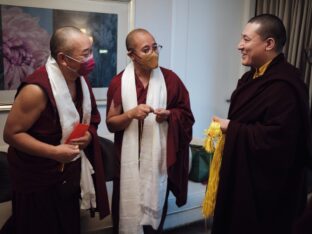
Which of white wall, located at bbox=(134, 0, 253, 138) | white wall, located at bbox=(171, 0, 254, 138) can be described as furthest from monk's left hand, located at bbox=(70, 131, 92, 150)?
white wall, located at bbox=(171, 0, 254, 138)

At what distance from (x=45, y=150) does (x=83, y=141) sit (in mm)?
201

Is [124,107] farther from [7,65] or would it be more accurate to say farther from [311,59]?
[311,59]

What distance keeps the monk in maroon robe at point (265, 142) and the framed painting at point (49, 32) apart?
130 cm

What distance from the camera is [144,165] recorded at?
196 cm

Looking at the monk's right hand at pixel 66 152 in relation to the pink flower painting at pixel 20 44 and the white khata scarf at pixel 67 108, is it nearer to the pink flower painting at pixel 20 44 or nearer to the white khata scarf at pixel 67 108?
the white khata scarf at pixel 67 108

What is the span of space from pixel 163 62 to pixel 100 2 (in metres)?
0.76

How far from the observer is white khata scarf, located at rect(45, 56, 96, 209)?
60.3 inches

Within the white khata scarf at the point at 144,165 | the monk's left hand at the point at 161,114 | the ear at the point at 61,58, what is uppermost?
the ear at the point at 61,58

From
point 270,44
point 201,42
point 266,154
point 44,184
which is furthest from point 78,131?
point 201,42

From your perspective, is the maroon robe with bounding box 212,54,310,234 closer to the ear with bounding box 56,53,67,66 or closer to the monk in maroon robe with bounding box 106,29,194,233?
the monk in maroon robe with bounding box 106,29,194,233

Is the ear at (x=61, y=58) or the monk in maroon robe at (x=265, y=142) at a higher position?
the ear at (x=61, y=58)

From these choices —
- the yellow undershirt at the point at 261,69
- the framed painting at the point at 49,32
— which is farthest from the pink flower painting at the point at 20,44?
the yellow undershirt at the point at 261,69

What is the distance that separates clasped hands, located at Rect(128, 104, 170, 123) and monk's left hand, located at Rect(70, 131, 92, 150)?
254mm

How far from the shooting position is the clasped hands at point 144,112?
70.6 inches
